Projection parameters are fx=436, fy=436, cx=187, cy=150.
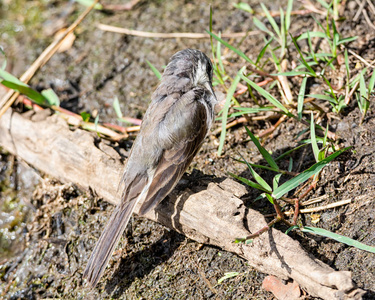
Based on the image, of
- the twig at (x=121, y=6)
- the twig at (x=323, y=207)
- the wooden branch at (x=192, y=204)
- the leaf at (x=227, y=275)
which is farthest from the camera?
the twig at (x=121, y=6)

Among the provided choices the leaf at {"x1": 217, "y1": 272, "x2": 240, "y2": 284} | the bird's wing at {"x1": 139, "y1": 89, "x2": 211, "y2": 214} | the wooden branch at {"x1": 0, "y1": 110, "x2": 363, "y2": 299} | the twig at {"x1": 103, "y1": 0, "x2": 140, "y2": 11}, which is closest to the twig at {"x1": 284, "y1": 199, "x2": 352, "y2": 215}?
the wooden branch at {"x1": 0, "y1": 110, "x2": 363, "y2": 299}

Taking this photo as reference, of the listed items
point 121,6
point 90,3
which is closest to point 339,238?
point 121,6

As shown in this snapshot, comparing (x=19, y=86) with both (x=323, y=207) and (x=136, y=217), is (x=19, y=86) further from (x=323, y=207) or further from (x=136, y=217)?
(x=323, y=207)

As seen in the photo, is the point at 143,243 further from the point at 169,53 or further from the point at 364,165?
the point at 169,53

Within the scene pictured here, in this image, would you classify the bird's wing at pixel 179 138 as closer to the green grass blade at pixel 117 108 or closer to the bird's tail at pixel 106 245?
the bird's tail at pixel 106 245

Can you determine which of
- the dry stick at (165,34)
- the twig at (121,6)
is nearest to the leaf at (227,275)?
the dry stick at (165,34)

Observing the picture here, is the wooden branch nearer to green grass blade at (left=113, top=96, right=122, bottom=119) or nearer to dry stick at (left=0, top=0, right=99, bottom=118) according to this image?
dry stick at (left=0, top=0, right=99, bottom=118)

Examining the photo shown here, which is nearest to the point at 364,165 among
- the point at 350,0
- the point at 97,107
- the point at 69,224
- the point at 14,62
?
the point at 350,0
